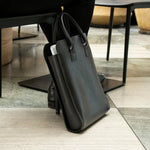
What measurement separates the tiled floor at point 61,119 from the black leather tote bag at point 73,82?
0.19 ft

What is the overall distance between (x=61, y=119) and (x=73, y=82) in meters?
0.23

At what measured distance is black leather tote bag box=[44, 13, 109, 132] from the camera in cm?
136

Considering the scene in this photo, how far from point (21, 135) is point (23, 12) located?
458mm

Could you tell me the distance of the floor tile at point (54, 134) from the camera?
1.27 meters

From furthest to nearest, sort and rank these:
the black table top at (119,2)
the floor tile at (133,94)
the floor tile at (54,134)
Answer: the black table top at (119,2), the floor tile at (133,94), the floor tile at (54,134)

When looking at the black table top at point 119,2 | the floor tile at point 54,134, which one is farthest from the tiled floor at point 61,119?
the black table top at point 119,2

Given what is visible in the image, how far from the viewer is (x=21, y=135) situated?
1.35 m

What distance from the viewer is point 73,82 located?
137 centimetres

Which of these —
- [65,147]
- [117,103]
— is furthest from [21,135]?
[117,103]

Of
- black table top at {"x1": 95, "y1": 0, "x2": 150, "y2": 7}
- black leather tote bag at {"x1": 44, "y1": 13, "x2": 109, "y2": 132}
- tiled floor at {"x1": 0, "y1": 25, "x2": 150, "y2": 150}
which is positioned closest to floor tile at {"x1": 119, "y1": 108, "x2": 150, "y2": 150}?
tiled floor at {"x1": 0, "y1": 25, "x2": 150, "y2": 150}

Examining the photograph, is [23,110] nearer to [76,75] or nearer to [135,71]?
[76,75]

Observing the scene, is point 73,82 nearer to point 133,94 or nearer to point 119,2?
point 133,94

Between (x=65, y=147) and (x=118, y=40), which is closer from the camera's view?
(x=65, y=147)

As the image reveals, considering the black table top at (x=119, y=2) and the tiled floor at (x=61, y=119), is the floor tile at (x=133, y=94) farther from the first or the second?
the black table top at (x=119, y=2)
